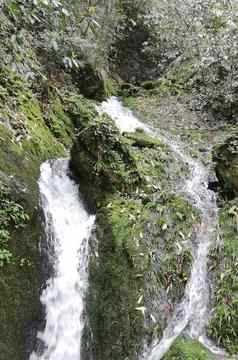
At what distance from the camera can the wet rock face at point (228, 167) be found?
26.6 ft

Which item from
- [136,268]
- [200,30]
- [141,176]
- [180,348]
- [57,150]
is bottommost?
[180,348]

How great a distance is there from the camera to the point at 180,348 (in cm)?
556

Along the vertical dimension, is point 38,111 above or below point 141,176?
above

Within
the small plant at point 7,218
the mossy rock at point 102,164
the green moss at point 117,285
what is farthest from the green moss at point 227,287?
the small plant at point 7,218

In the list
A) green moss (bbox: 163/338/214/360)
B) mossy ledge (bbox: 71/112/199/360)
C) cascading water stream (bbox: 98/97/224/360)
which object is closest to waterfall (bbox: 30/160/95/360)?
mossy ledge (bbox: 71/112/199/360)

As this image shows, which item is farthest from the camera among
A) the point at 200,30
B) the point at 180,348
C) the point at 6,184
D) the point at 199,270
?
the point at 200,30

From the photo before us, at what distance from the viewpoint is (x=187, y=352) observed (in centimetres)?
550

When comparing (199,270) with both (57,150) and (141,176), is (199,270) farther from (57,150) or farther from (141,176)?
(57,150)

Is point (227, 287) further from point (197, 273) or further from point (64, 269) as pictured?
point (64, 269)

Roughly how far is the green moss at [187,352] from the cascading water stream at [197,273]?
168mm

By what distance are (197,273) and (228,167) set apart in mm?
2502

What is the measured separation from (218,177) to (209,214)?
0.93 meters

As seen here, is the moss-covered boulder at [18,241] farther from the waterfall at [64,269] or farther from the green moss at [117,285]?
the green moss at [117,285]

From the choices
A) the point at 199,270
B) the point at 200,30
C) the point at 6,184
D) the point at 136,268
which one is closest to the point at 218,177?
the point at 199,270
